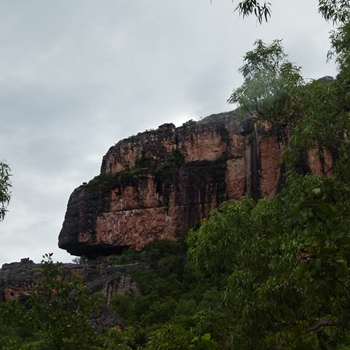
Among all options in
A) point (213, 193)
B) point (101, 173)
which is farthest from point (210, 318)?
point (101, 173)

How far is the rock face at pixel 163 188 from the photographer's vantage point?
49906 millimetres

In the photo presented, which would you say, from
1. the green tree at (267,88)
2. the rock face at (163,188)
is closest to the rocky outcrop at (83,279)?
the rock face at (163,188)

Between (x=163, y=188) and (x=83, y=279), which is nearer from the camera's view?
(x=83, y=279)

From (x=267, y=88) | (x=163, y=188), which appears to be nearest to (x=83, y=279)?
(x=163, y=188)

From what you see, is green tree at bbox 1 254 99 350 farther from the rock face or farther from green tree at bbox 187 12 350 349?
the rock face

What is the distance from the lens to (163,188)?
51531 mm

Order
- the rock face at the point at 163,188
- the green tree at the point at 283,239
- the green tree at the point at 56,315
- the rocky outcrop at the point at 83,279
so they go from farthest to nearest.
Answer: the rock face at the point at 163,188
the rocky outcrop at the point at 83,279
the green tree at the point at 56,315
the green tree at the point at 283,239

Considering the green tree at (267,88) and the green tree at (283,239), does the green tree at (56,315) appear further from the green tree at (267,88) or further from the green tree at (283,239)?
the green tree at (267,88)

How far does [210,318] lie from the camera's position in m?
8.56

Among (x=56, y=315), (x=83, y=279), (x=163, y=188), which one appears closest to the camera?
(x=56, y=315)

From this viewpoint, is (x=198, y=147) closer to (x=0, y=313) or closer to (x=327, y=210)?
(x=0, y=313)

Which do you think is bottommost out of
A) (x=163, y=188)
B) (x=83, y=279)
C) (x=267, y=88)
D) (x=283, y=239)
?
(x=283, y=239)

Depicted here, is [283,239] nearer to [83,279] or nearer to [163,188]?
[83,279]

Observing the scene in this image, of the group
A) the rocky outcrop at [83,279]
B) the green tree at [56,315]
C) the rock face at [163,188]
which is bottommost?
the green tree at [56,315]
